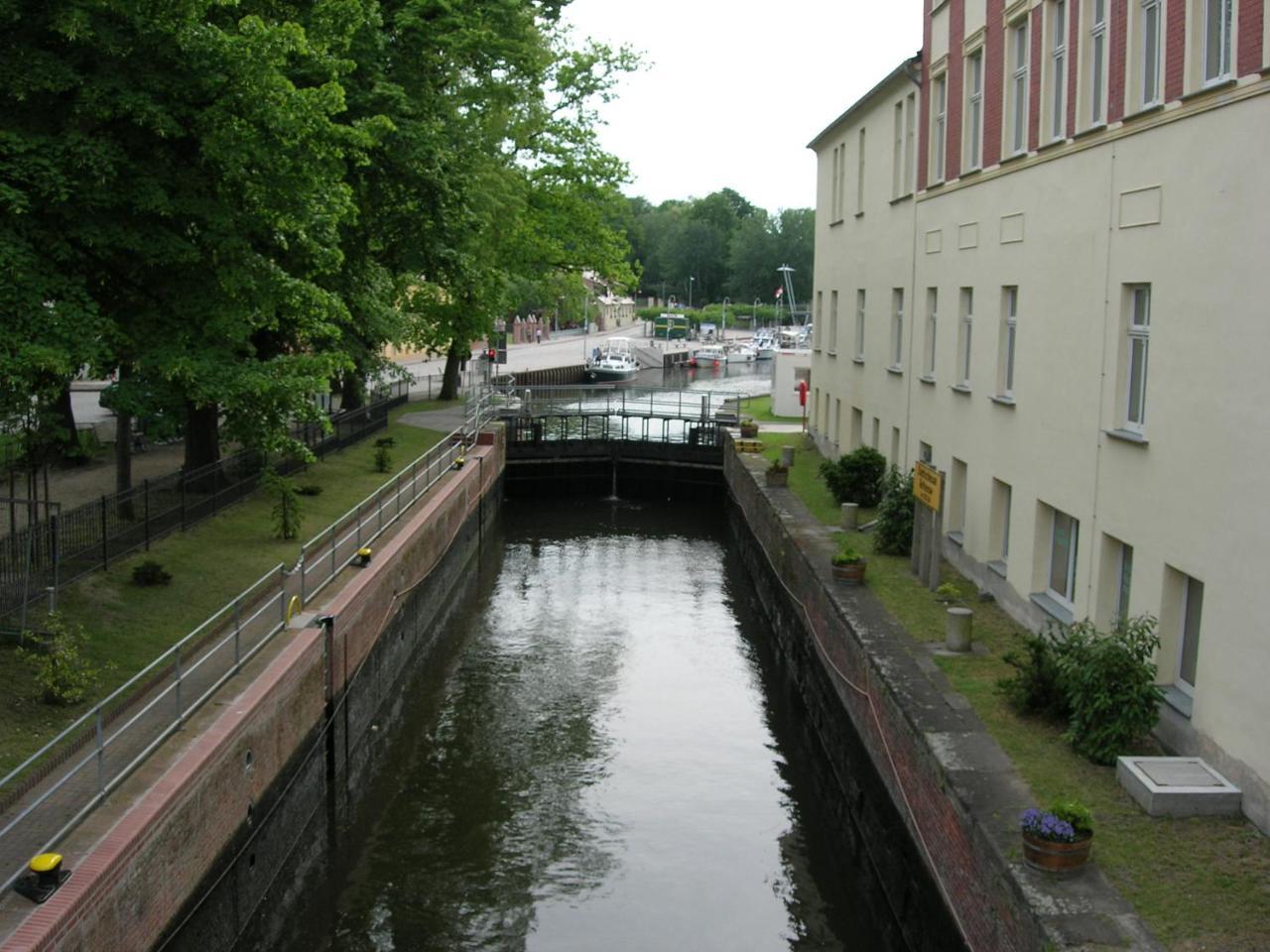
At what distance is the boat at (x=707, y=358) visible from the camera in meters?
92.8

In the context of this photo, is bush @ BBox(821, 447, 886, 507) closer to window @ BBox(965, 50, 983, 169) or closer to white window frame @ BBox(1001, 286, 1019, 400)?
window @ BBox(965, 50, 983, 169)

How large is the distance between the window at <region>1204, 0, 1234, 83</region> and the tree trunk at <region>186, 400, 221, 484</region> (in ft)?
54.4

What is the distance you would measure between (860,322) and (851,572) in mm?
13156

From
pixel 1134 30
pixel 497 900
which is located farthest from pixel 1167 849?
pixel 1134 30

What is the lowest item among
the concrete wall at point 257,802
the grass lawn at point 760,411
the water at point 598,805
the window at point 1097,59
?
the water at point 598,805

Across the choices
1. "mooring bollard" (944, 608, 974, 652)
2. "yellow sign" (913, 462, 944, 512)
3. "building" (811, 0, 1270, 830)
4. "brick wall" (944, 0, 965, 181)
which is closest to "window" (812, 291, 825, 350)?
"building" (811, 0, 1270, 830)

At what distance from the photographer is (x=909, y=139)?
25.2m

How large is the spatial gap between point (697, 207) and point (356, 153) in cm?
13893

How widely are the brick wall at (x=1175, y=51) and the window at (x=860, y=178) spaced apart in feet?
56.8

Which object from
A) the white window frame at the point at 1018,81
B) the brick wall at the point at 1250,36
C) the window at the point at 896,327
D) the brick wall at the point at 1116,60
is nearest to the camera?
the brick wall at the point at 1250,36

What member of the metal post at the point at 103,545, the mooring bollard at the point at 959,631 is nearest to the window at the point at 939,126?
the mooring bollard at the point at 959,631

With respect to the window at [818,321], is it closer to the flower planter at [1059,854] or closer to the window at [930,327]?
the window at [930,327]

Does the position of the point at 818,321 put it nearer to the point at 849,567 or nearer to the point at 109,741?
the point at 849,567

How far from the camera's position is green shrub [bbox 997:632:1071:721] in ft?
40.9
